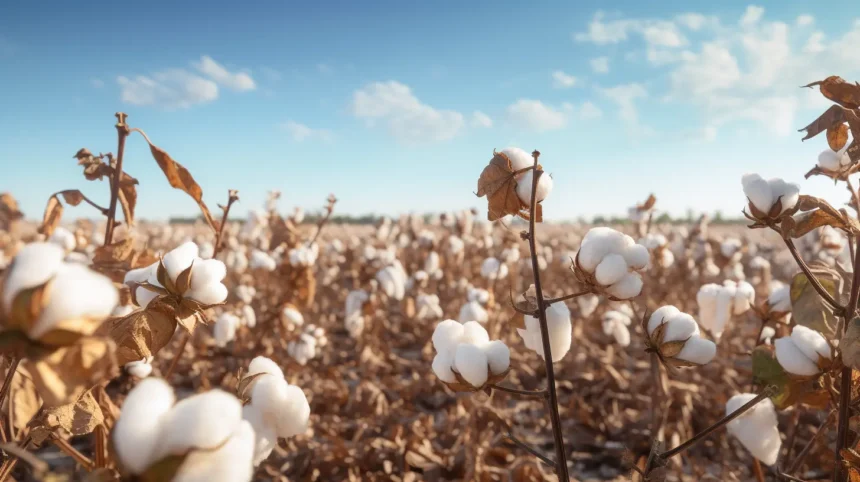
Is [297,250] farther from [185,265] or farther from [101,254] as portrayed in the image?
[185,265]

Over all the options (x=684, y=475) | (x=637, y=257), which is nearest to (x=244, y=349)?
(x=684, y=475)

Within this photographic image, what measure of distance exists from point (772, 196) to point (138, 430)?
1185 mm

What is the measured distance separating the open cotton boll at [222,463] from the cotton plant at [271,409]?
35 cm

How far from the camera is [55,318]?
0.48 meters

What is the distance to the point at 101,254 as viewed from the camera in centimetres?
145

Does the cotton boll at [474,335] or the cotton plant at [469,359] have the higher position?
the cotton boll at [474,335]

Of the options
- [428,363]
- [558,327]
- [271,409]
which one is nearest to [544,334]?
[558,327]

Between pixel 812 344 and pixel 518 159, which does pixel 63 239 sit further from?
pixel 812 344

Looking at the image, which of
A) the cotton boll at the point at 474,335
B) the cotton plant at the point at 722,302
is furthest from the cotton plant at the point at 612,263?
the cotton plant at the point at 722,302

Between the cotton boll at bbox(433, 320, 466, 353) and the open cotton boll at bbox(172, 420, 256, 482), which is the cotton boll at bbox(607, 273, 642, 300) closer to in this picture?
the cotton boll at bbox(433, 320, 466, 353)

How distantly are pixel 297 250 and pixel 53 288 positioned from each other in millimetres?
3082

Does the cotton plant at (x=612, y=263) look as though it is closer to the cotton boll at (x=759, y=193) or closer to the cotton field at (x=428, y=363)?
the cotton field at (x=428, y=363)

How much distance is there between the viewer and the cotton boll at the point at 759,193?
113cm

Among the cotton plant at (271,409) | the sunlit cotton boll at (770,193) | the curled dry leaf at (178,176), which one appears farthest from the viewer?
the curled dry leaf at (178,176)
